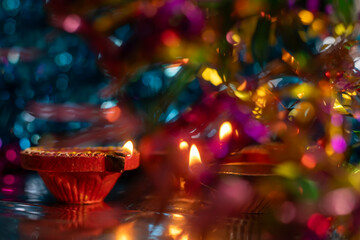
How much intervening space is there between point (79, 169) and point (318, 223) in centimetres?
35

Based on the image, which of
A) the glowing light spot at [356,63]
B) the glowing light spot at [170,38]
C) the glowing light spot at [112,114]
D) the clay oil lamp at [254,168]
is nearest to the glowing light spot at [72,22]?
the glowing light spot at [112,114]

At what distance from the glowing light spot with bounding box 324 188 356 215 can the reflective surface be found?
146 millimetres

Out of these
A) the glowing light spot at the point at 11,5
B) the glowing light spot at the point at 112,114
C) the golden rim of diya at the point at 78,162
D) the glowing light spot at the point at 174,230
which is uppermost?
the glowing light spot at the point at 11,5

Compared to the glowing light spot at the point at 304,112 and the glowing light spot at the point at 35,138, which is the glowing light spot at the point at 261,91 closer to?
the glowing light spot at the point at 304,112

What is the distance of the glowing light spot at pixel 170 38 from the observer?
1.49 ft

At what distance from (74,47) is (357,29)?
0.68m

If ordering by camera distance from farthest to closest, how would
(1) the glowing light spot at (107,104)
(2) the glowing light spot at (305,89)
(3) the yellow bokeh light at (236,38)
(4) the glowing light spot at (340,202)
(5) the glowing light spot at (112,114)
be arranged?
(1) the glowing light spot at (107,104)
(5) the glowing light spot at (112,114)
(3) the yellow bokeh light at (236,38)
(2) the glowing light spot at (305,89)
(4) the glowing light spot at (340,202)

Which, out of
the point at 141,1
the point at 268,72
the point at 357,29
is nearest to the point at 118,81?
the point at 141,1

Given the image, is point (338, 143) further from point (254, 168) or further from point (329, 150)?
point (254, 168)

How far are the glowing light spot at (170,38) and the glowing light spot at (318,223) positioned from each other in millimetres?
259

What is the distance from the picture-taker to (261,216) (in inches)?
19.0

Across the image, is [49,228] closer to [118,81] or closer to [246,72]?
[118,81]

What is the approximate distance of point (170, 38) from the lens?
466 mm

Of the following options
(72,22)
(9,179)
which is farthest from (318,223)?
(9,179)
